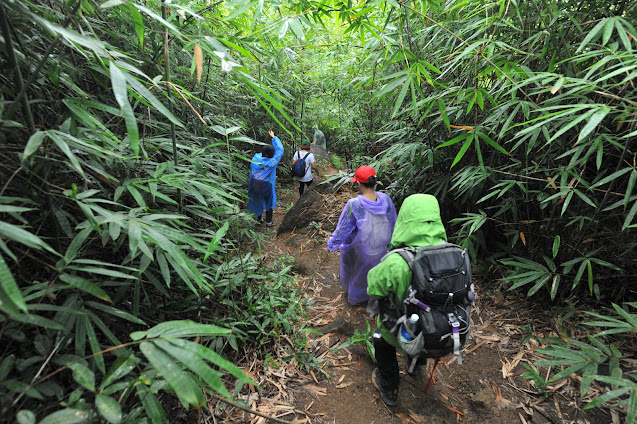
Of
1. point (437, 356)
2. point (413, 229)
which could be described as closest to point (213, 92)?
point (413, 229)

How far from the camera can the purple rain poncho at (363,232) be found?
2.56m

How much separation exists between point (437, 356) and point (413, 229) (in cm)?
80

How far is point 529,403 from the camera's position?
1939 mm

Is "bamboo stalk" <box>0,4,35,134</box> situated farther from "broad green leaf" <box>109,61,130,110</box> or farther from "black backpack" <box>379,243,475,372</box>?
"black backpack" <box>379,243,475,372</box>

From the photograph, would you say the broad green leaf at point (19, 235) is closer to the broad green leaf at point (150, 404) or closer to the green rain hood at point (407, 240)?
the broad green leaf at point (150, 404)

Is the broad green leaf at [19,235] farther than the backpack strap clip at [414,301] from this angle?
No

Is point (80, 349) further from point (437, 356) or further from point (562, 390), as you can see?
point (562, 390)

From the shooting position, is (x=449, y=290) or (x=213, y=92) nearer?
(x=449, y=290)

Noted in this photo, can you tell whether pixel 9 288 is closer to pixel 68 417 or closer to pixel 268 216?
pixel 68 417

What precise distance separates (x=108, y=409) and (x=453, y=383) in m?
2.28

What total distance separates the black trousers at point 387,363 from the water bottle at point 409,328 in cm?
29

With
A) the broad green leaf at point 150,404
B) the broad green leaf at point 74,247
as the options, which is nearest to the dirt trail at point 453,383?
the broad green leaf at point 150,404

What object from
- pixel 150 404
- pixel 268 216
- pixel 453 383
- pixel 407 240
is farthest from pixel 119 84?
pixel 268 216

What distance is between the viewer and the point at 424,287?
1560mm
